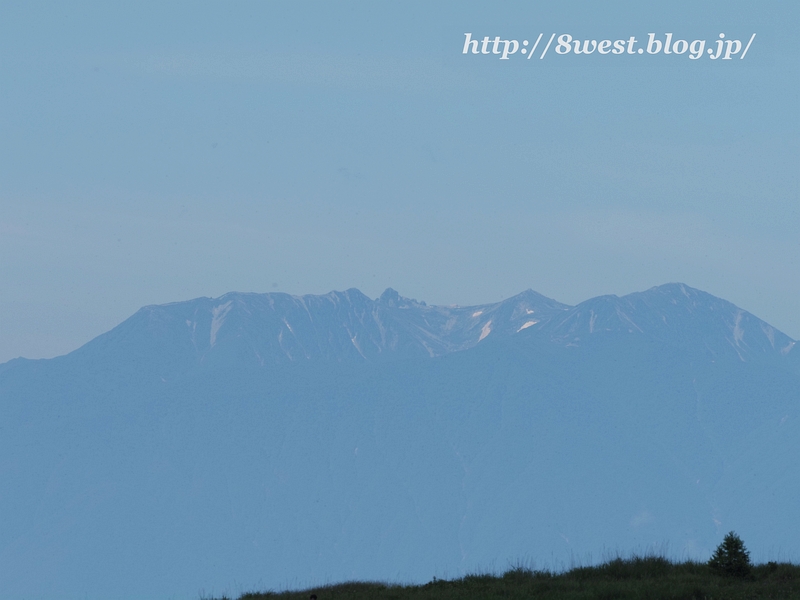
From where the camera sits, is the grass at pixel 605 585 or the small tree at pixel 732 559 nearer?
the grass at pixel 605 585

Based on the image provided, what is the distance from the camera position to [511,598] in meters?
27.2

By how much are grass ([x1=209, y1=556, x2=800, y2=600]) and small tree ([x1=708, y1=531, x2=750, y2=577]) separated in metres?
0.17

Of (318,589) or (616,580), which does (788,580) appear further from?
(318,589)

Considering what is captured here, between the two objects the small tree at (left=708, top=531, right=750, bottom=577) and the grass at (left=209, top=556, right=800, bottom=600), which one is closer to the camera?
the grass at (left=209, top=556, right=800, bottom=600)

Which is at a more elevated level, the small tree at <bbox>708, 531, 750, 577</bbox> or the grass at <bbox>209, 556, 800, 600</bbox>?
the small tree at <bbox>708, 531, 750, 577</bbox>

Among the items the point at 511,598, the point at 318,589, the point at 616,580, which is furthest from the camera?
the point at 318,589

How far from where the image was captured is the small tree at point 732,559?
2864 cm

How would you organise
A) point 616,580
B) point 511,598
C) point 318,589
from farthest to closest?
point 318,589 → point 616,580 → point 511,598

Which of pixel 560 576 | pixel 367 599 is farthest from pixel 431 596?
pixel 560 576

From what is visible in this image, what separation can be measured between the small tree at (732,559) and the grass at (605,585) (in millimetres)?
166

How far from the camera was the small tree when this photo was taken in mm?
28641

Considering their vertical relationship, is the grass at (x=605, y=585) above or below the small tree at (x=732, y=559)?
below

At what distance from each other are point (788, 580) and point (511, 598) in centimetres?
673

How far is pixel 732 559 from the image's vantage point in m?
28.8
